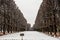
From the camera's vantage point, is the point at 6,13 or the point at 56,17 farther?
the point at 6,13

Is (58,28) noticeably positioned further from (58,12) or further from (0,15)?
(0,15)

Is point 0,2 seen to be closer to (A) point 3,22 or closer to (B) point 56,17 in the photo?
(A) point 3,22

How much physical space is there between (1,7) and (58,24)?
2204 cm

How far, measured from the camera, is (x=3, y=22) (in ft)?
232

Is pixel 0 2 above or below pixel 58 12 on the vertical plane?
above

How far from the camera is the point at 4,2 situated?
77750 millimetres

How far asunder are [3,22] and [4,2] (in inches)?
386

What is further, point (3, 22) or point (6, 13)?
point (6, 13)

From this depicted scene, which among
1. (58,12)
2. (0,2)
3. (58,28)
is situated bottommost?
(58,28)

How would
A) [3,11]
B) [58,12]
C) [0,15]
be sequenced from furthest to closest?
1. [3,11]
2. [0,15]
3. [58,12]

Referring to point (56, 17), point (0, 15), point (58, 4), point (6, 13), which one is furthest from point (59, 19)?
point (6, 13)

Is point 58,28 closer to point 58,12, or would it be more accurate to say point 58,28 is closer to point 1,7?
point 58,12

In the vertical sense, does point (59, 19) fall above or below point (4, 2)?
below

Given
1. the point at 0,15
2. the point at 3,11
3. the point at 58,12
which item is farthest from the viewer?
the point at 3,11
